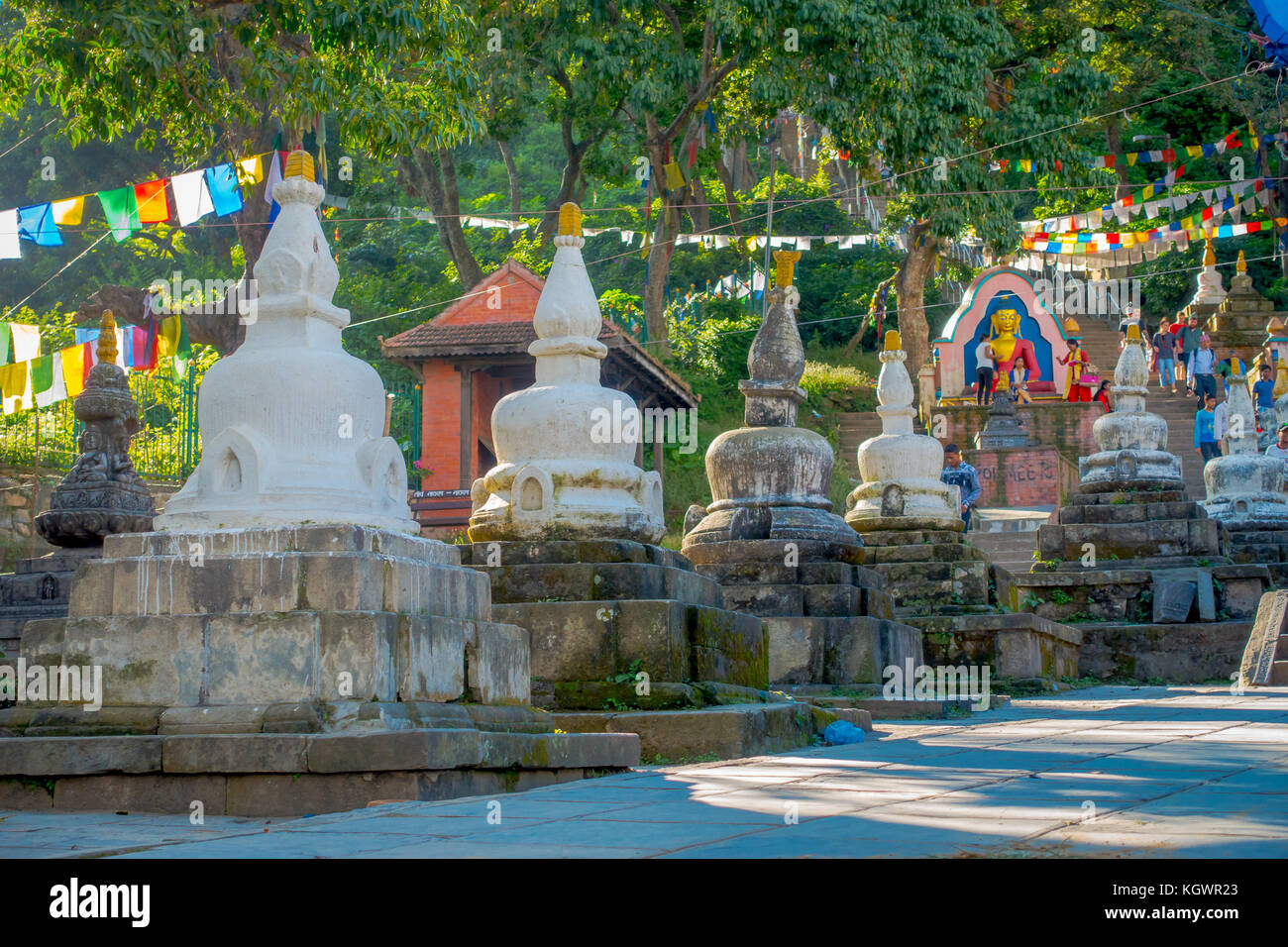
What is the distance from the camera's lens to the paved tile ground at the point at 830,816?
3908 mm

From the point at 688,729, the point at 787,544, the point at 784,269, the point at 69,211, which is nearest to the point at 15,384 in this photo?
the point at 69,211

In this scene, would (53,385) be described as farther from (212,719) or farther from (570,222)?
(212,719)

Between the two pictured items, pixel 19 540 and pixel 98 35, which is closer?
pixel 98 35

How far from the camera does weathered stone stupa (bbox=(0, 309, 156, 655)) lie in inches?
513

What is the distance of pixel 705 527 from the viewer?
12758 mm

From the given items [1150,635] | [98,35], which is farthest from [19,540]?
[1150,635]

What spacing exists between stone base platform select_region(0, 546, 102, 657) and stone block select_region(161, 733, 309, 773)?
8.00 meters

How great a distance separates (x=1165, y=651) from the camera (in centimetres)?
1700

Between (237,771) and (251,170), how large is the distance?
12.2 m

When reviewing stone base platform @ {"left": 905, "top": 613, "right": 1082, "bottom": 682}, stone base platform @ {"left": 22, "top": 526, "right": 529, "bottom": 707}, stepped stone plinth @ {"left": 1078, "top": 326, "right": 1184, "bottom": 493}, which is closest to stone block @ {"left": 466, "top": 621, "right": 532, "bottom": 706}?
stone base platform @ {"left": 22, "top": 526, "right": 529, "bottom": 707}

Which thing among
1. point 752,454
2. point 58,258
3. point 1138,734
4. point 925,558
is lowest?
point 1138,734

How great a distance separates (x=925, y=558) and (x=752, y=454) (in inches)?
139

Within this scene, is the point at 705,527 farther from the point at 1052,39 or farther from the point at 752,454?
the point at 1052,39

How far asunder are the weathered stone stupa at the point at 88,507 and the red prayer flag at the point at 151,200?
3.26 metres
